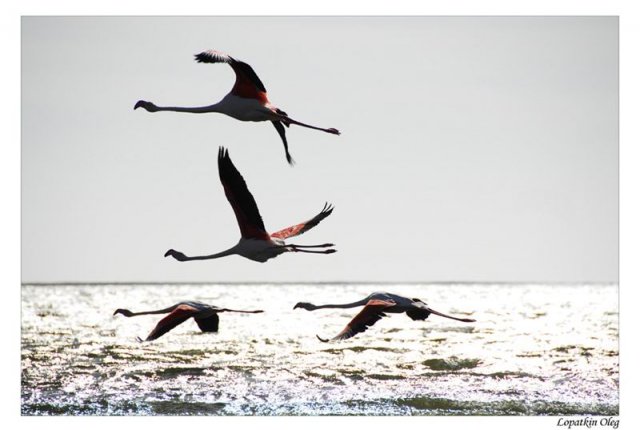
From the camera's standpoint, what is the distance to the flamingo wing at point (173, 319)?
17663 millimetres

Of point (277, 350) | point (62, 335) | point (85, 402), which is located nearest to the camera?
point (85, 402)

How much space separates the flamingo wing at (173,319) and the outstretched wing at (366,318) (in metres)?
2.70

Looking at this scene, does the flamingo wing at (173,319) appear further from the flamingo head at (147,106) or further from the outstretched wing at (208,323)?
the flamingo head at (147,106)

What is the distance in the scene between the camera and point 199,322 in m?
19.2

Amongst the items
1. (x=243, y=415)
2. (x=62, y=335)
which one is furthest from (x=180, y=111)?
(x=62, y=335)

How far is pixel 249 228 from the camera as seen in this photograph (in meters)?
18.1

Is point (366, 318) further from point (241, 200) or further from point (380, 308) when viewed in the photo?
point (241, 200)

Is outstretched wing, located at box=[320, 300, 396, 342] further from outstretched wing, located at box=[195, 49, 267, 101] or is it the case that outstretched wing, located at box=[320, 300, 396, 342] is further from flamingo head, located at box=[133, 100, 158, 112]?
flamingo head, located at box=[133, 100, 158, 112]

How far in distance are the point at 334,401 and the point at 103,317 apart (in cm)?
2820

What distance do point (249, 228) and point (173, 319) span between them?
6.54 ft

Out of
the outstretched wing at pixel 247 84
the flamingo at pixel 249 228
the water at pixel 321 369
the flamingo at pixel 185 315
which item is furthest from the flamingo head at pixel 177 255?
the water at pixel 321 369

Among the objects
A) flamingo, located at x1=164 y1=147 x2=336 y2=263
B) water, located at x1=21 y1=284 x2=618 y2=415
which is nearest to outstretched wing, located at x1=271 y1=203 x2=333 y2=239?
flamingo, located at x1=164 y1=147 x2=336 y2=263

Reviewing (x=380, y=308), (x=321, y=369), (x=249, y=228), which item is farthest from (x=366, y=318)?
(x=321, y=369)
